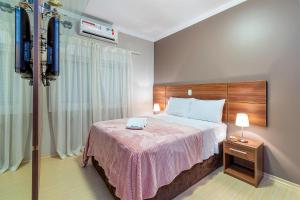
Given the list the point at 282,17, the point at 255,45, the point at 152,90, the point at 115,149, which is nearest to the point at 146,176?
the point at 115,149

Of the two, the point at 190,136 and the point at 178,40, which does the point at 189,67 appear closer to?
the point at 178,40

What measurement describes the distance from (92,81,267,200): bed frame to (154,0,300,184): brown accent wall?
11 centimetres

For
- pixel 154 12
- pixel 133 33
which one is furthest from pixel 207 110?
pixel 133 33

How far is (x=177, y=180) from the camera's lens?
1768 mm

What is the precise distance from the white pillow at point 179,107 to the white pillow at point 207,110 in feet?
0.38

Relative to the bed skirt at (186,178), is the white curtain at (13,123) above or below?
above

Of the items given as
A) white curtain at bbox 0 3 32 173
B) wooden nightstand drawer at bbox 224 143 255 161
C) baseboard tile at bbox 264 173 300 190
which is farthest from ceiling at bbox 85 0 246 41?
baseboard tile at bbox 264 173 300 190

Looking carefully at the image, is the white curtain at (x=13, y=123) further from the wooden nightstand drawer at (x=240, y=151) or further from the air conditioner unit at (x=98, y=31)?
the wooden nightstand drawer at (x=240, y=151)

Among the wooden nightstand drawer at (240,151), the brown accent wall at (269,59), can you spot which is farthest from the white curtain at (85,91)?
the wooden nightstand drawer at (240,151)

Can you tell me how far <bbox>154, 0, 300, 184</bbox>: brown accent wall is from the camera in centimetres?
197

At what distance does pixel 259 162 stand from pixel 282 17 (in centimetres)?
198

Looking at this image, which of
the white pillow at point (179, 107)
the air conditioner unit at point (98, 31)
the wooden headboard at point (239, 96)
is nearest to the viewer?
the wooden headboard at point (239, 96)

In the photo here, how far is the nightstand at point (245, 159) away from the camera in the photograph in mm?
1978

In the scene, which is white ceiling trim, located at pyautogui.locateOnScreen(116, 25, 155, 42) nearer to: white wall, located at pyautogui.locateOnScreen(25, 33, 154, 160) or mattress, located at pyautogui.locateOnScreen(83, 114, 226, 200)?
white wall, located at pyautogui.locateOnScreen(25, 33, 154, 160)
